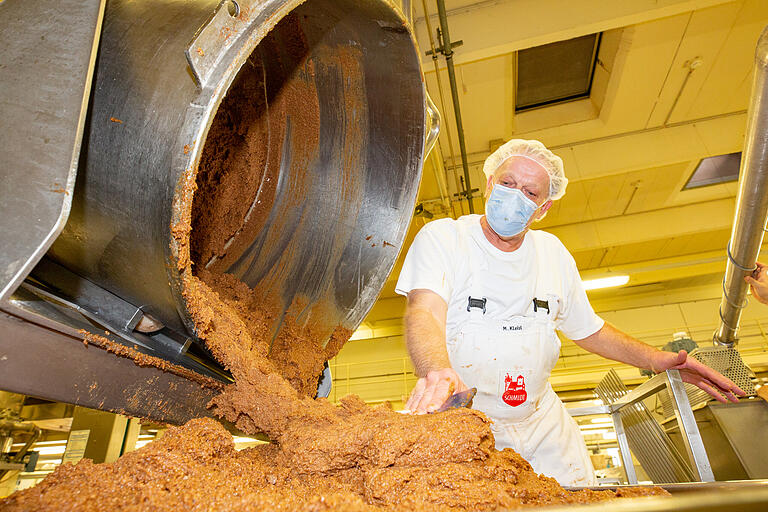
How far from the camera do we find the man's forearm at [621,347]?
6.16ft

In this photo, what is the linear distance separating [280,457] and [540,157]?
159 cm

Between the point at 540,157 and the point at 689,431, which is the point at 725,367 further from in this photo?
the point at 540,157

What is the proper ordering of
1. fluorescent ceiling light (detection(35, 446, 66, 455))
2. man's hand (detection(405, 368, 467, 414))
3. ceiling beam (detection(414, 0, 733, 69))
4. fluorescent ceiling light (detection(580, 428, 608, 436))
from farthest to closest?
fluorescent ceiling light (detection(580, 428, 608, 436)) → fluorescent ceiling light (detection(35, 446, 66, 455)) → ceiling beam (detection(414, 0, 733, 69)) → man's hand (detection(405, 368, 467, 414))

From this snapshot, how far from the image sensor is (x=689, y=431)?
167 centimetres

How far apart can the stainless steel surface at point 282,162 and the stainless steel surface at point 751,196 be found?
4.45 ft

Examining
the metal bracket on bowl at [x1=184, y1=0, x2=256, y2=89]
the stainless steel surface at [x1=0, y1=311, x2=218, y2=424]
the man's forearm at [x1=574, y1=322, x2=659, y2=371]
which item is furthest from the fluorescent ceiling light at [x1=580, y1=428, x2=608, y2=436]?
the metal bracket on bowl at [x1=184, y1=0, x2=256, y2=89]

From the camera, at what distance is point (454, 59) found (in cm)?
399

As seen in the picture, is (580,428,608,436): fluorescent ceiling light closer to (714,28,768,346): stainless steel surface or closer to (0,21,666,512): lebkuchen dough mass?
(714,28,768,346): stainless steel surface

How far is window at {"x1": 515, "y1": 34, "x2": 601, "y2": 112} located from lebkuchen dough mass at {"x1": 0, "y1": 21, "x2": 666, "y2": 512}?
15.7 ft

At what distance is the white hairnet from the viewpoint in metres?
1.98

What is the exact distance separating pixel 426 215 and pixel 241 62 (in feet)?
14.6

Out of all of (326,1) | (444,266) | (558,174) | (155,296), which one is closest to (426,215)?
(558,174)

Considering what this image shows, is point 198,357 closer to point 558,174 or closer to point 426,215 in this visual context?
point 558,174

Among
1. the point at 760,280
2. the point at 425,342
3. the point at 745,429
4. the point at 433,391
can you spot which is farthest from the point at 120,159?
the point at 745,429
